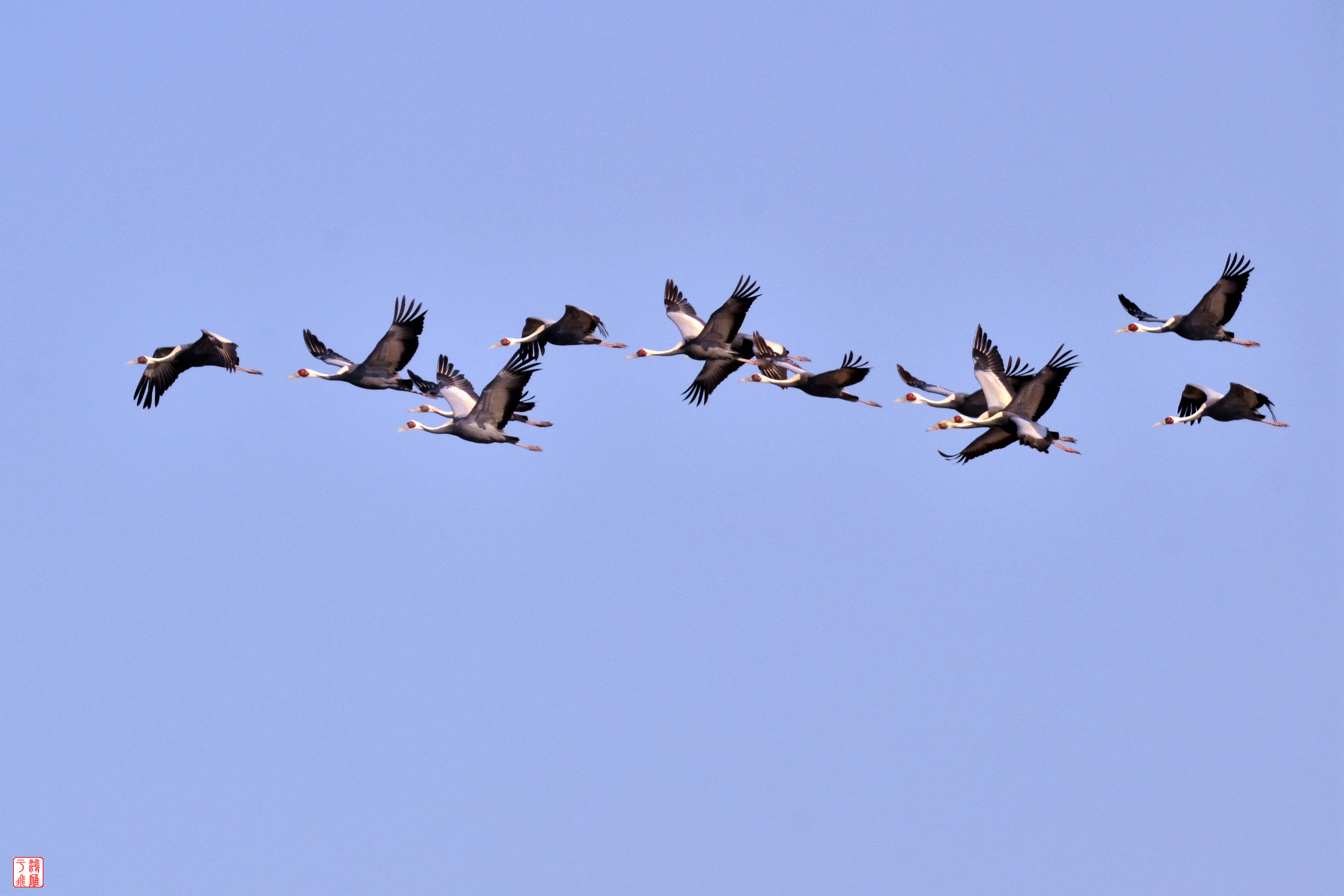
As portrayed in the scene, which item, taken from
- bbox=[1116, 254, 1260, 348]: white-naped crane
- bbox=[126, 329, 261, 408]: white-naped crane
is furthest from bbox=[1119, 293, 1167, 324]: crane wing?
bbox=[126, 329, 261, 408]: white-naped crane

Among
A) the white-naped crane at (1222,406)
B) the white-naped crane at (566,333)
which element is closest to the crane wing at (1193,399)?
the white-naped crane at (1222,406)

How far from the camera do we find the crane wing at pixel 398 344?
44875 millimetres

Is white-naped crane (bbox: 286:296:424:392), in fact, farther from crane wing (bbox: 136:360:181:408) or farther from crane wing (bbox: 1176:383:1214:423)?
crane wing (bbox: 1176:383:1214:423)

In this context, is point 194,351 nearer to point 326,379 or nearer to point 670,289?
point 326,379

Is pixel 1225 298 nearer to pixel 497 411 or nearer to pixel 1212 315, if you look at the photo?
pixel 1212 315

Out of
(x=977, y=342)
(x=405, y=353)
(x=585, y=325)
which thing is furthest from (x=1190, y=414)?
(x=405, y=353)

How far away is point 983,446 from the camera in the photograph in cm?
4509

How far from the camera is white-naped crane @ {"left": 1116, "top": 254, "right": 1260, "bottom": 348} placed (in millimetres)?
44219

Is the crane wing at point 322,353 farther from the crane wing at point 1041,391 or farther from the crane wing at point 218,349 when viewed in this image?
the crane wing at point 1041,391

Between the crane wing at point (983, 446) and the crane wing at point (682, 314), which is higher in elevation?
the crane wing at point (682, 314)

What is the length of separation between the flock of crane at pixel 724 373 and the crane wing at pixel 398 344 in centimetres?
2

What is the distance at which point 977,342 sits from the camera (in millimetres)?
45000

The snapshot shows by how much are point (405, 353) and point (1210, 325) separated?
16.7 meters

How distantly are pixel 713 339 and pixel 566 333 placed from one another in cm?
320
